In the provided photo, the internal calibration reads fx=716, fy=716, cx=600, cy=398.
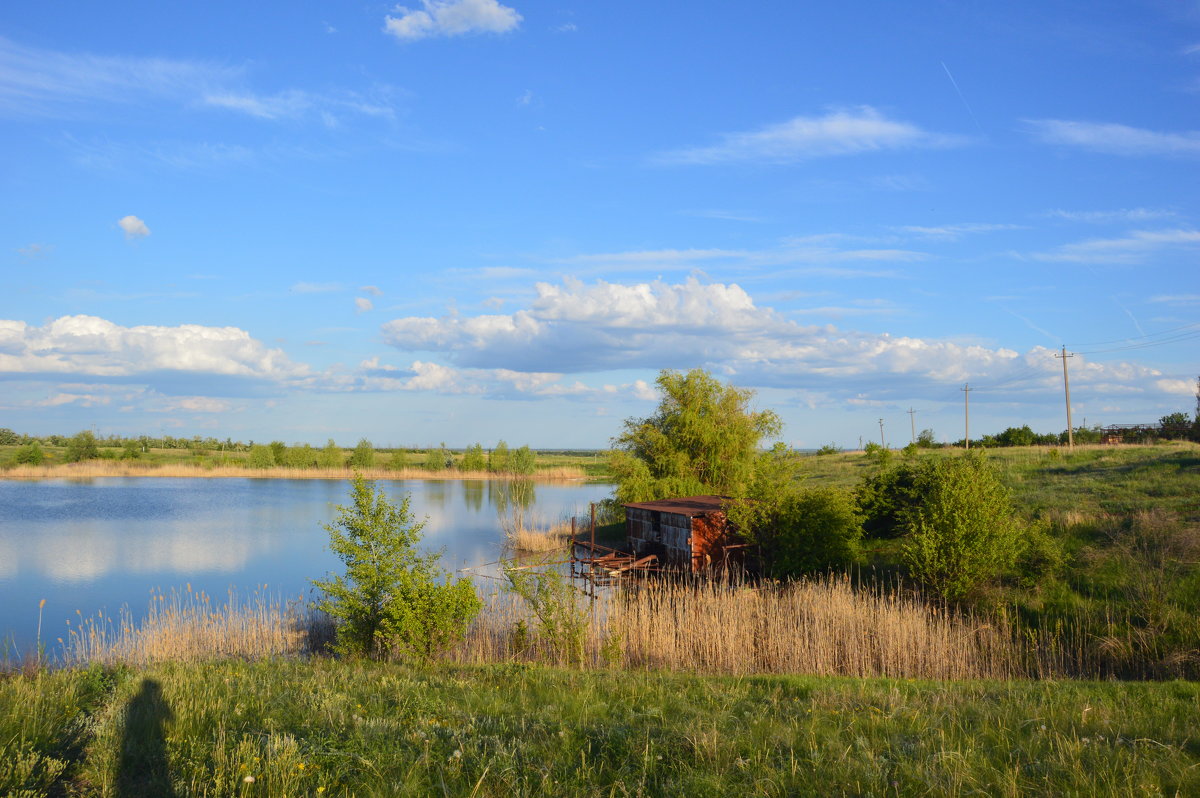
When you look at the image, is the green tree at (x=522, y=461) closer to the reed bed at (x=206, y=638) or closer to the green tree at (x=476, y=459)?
the green tree at (x=476, y=459)

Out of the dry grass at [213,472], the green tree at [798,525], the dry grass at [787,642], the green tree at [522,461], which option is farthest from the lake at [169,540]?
the green tree at [798,525]

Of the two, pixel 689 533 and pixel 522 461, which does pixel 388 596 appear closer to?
pixel 689 533

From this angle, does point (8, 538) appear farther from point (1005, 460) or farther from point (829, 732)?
point (1005, 460)

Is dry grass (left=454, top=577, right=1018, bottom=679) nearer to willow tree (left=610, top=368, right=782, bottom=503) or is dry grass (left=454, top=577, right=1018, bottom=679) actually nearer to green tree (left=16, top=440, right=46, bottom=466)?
willow tree (left=610, top=368, right=782, bottom=503)

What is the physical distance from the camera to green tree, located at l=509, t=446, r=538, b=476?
67.8 m

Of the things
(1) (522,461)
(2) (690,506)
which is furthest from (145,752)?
(1) (522,461)

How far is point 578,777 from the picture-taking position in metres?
4.95

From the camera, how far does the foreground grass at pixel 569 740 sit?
15.9 feet

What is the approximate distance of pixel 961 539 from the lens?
15.9 metres

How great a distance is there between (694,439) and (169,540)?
24.7 m

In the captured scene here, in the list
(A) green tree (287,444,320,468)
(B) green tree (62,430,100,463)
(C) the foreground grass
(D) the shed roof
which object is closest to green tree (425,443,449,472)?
(A) green tree (287,444,320,468)

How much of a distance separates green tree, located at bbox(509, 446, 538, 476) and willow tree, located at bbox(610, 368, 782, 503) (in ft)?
100

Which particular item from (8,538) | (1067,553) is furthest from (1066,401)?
(8,538)

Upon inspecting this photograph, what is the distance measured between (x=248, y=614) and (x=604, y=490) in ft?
163
